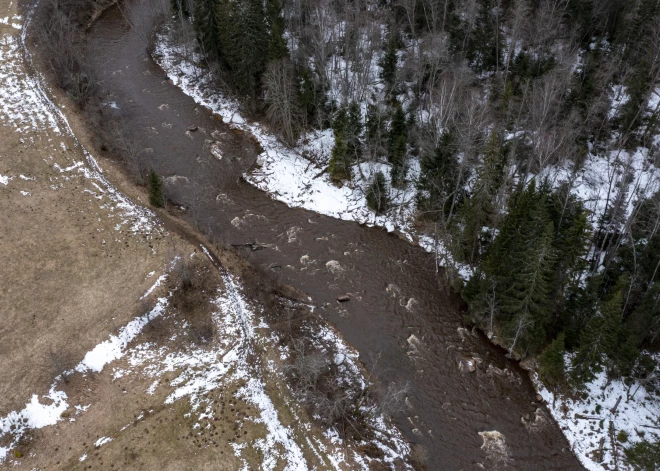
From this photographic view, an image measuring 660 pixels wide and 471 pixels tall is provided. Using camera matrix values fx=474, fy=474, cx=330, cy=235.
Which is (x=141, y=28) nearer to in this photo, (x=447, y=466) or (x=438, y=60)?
(x=438, y=60)

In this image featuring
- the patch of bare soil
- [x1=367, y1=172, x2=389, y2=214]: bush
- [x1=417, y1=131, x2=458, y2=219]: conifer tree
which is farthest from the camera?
[x1=367, y1=172, x2=389, y2=214]: bush

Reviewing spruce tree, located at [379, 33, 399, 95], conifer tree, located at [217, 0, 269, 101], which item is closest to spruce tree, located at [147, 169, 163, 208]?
conifer tree, located at [217, 0, 269, 101]

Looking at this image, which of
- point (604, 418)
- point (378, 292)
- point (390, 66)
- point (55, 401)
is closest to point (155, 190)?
point (55, 401)

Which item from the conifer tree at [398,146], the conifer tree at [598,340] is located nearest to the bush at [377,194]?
the conifer tree at [398,146]

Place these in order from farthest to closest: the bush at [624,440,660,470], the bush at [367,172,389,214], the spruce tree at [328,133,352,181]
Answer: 1. the spruce tree at [328,133,352,181]
2. the bush at [367,172,389,214]
3. the bush at [624,440,660,470]

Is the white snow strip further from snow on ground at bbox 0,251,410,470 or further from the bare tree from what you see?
the bare tree

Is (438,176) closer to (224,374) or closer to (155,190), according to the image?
(224,374)

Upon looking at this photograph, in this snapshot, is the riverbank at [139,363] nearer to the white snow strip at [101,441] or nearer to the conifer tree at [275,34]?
the white snow strip at [101,441]

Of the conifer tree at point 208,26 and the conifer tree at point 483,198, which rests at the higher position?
the conifer tree at point 208,26
